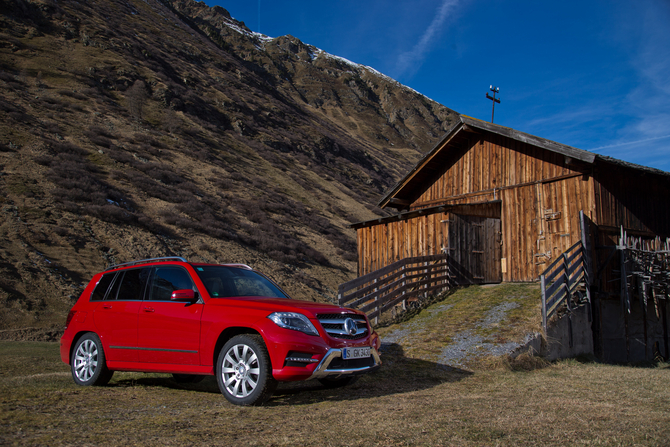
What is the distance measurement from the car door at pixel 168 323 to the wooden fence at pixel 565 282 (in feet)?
22.7

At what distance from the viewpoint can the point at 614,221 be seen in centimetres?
1274

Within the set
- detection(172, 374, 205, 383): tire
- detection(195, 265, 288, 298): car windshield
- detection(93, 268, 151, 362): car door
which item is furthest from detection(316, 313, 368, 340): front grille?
detection(172, 374, 205, 383): tire

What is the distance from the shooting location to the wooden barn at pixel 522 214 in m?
Result: 12.4

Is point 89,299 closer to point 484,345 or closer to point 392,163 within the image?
point 484,345

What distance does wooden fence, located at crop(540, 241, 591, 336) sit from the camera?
935 centimetres

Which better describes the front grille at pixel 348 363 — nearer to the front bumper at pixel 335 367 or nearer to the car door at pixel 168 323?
the front bumper at pixel 335 367

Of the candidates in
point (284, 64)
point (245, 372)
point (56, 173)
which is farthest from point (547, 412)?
point (284, 64)

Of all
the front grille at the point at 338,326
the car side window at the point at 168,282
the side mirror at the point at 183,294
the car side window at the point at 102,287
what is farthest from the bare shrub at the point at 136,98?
the front grille at the point at 338,326

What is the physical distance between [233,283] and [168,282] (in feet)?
2.85

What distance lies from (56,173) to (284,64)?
89.8 metres

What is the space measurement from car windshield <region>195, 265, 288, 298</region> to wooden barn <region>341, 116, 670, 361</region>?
16.9 ft

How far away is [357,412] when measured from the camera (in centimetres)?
475

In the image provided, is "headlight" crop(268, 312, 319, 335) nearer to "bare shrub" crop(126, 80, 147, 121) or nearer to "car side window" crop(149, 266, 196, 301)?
"car side window" crop(149, 266, 196, 301)

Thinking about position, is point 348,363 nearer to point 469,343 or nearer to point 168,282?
point 168,282
